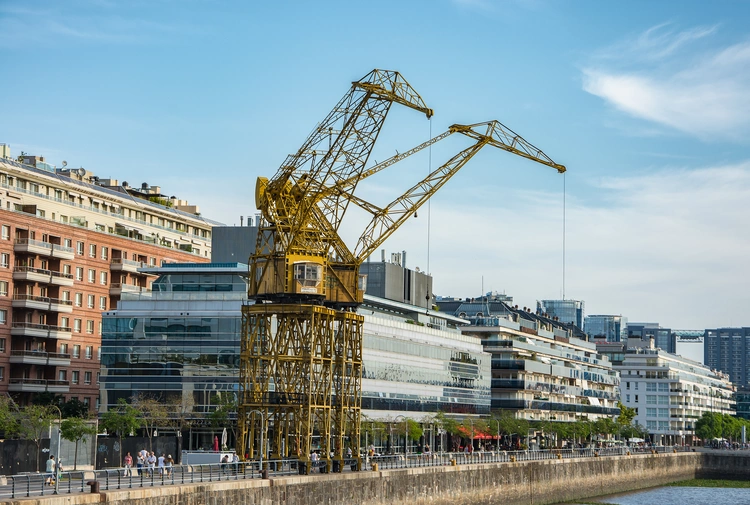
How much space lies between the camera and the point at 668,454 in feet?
541

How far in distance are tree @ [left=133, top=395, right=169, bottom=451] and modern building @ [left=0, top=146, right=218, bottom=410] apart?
27.7m

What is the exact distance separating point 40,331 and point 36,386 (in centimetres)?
581

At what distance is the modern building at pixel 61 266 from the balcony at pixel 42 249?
0.11m

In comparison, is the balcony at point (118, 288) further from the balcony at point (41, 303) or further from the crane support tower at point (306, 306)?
the crane support tower at point (306, 306)

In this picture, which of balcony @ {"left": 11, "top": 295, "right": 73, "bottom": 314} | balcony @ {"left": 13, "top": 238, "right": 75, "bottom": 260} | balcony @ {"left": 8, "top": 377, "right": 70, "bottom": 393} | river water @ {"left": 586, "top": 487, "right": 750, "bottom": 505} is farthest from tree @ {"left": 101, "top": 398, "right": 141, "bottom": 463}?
river water @ {"left": 586, "top": 487, "right": 750, "bottom": 505}

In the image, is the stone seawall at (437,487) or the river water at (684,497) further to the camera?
the river water at (684,497)

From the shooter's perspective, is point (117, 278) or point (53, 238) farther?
point (117, 278)

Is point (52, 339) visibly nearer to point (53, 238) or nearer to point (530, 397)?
point (53, 238)

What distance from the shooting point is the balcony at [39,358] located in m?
134

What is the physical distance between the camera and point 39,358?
5364 inches

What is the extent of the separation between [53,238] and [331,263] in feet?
206

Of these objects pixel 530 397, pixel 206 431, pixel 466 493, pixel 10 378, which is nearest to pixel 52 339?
pixel 10 378

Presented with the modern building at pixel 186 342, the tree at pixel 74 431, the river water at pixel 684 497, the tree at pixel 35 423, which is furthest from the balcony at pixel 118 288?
the tree at pixel 74 431

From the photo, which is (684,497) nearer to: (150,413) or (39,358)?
(150,413)
